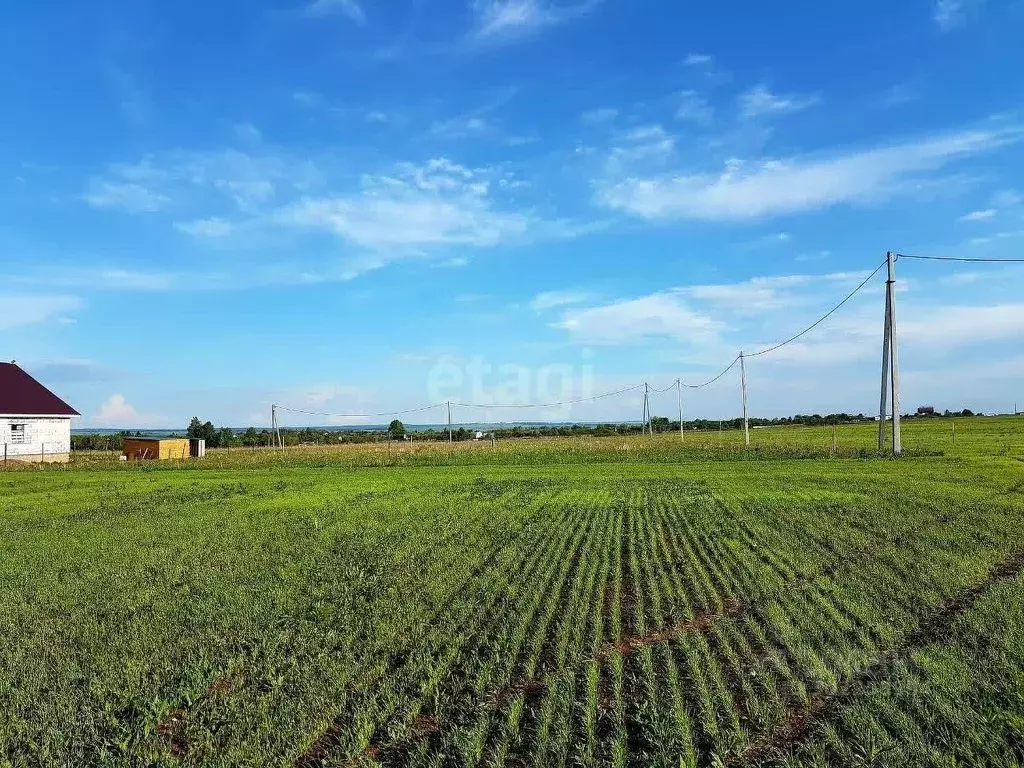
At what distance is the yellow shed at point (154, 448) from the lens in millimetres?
42219

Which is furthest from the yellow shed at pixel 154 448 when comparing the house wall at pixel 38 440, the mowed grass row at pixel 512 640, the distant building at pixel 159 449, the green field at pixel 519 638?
the mowed grass row at pixel 512 640

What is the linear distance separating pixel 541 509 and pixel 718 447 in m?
24.7

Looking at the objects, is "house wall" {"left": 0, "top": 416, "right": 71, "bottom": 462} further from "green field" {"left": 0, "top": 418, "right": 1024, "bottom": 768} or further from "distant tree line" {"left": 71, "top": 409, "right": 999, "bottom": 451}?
"green field" {"left": 0, "top": 418, "right": 1024, "bottom": 768}

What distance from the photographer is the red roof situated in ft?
130

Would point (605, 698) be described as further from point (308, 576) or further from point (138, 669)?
point (308, 576)

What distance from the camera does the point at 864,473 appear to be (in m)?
23.6

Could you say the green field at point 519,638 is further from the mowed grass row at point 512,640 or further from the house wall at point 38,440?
the house wall at point 38,440

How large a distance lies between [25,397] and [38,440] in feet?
8.64

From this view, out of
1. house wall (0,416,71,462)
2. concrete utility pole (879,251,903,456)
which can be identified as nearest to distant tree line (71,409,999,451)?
house wall (0,416,71,462)

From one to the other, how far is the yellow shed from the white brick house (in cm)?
330

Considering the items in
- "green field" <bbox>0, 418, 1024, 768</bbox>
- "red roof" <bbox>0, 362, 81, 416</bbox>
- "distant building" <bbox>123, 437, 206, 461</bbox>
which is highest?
"red roof" <bbox>0, 362, 81, 416</bbox>

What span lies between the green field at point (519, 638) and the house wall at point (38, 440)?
29972mm

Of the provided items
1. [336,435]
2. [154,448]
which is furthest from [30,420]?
[336,435]

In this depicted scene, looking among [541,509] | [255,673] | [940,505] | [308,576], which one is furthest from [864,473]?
[255,673]
